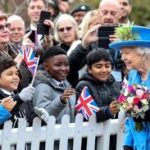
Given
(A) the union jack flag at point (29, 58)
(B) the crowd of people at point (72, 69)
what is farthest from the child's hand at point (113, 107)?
(A) the union jack flag at point (29, 58)

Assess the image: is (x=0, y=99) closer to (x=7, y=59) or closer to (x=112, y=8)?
(x=7, y=59)

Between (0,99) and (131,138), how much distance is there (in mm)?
1353

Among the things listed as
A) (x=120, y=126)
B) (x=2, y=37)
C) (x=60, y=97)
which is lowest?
(x=120, y=126)

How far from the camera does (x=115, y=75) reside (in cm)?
809

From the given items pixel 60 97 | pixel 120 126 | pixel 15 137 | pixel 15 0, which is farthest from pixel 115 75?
pixel 15 0

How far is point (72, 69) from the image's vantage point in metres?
8.30

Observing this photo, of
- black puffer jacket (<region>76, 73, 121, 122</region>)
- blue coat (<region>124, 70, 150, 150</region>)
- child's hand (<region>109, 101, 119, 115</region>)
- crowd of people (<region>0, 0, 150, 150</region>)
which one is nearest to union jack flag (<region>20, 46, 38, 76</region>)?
crowd of people (<region>0, 0, 150, 150</region>)

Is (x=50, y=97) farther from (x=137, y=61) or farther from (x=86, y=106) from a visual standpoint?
(x=137, y=61)

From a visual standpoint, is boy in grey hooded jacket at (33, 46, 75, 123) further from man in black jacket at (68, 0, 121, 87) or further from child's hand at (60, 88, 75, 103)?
man in black jacket at (68, 0, 121, 87)

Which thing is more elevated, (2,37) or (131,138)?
(2,37)

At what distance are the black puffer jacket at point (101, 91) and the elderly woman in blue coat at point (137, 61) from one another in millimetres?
380

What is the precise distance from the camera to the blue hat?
6.71 metres

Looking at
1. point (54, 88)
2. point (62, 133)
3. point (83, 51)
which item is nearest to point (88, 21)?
point (83, 51)

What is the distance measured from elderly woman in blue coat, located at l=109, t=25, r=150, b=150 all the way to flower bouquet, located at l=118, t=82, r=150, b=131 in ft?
0.34
